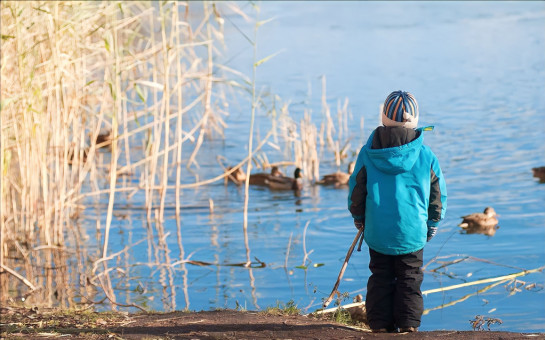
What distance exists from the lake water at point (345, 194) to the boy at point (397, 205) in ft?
4.80

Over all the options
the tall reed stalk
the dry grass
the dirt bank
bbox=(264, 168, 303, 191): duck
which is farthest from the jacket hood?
bbox=(264, 168, 303, 191): duck

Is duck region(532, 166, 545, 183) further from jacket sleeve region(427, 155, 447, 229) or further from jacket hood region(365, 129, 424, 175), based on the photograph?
jacket hood region(365, 129, 424, 175)

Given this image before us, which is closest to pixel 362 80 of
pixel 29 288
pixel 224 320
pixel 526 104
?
pixel 526 104

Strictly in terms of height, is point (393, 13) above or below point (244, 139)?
above

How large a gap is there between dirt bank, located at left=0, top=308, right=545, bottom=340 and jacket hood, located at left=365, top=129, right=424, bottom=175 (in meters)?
0.89

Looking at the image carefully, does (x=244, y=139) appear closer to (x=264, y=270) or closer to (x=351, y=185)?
(x=264, y=270)

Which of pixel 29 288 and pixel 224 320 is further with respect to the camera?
pixel 29 288

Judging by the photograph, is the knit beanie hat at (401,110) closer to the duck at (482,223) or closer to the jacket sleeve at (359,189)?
the jacket sleeve at (359,189)

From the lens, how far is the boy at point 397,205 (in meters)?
4.42

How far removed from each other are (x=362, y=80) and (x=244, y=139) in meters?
5.19

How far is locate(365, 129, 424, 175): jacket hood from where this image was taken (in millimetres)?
4375

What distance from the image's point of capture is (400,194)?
4418 mm

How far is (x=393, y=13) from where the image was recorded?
30.3 metres

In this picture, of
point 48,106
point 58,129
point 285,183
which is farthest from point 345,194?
point 48,106
